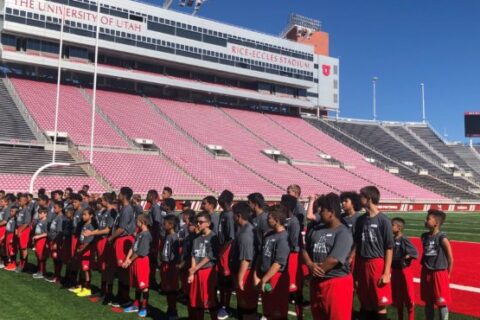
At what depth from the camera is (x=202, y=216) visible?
6445mm

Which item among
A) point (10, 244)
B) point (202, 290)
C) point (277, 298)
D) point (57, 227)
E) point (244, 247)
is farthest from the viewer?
point (10, 244)

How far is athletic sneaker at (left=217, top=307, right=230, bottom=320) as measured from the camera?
299 inches

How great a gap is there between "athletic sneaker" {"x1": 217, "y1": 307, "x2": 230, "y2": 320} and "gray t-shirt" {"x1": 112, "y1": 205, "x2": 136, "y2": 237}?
2.03m

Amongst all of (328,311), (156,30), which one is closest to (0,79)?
(156,30)

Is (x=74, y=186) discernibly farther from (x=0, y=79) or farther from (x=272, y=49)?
(x=272, y=49)

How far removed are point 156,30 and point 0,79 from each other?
13.8m

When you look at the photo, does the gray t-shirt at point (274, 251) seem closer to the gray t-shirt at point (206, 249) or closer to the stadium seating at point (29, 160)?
the gray t-shirt at point (206, 249)

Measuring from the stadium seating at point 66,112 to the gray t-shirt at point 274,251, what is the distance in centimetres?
2920

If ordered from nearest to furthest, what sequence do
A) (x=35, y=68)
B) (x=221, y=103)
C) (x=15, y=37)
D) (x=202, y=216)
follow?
(x=202, y=216)
(x=15, y=37)
(x=35, y=68)
(x=221, y=103)

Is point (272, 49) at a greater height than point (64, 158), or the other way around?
point (272, 49)

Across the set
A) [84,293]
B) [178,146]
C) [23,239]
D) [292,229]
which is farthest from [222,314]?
[178,146]

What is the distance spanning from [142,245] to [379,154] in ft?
158

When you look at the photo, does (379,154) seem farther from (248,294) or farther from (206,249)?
(248,294)

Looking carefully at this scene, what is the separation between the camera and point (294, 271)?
681cm
